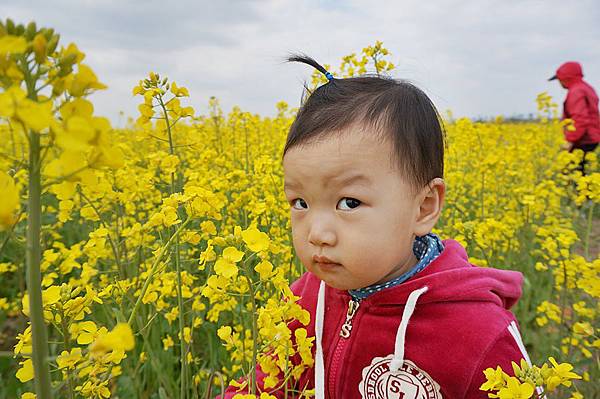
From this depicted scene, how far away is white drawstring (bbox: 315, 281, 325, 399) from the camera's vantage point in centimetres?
145

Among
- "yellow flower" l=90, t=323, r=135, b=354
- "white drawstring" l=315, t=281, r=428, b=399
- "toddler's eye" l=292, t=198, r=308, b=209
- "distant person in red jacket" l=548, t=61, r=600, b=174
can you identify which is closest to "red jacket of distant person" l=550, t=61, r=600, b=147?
"distant person in red jacket" l=548, t=61, r=600, b=174

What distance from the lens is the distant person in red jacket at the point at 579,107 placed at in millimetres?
6816

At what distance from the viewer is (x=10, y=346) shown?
3.16 m

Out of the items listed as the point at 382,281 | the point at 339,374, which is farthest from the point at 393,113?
the point at 339,374

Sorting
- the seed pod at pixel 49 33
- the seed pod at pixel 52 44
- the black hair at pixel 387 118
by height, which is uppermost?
the seed pod at pixel 49 33

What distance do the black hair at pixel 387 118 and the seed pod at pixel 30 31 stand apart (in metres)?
0.79

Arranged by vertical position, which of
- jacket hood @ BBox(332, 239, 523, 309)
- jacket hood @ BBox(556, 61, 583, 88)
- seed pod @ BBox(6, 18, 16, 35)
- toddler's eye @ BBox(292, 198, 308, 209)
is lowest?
jacket hood @ BBox(332, 239, 523, 309)

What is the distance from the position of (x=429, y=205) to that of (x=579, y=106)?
21.4 feet

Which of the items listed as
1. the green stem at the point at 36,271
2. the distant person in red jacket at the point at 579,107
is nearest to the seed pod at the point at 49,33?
the green stem at the point at 36,271

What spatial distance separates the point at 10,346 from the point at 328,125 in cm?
281

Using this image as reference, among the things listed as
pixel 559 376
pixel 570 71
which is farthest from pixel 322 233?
pixel 570 71

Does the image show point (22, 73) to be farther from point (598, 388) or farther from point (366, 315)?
point (598, 388)

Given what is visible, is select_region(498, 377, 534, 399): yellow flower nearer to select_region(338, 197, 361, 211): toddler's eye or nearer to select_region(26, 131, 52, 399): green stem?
select_region(338, 197, 361, 211): toddler's eye

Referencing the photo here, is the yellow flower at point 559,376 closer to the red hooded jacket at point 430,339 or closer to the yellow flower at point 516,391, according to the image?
the yellow flower at point 516,391
